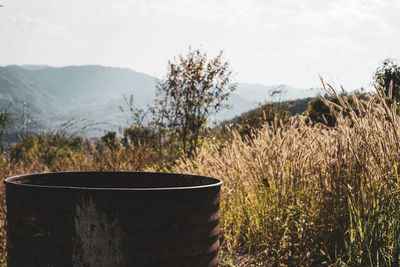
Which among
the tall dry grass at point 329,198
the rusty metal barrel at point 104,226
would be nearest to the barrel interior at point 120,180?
the rusty metal barrel at point 104,226

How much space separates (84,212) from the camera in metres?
1.35

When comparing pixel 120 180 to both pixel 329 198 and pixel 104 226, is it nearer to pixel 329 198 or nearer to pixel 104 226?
pixel 104 226

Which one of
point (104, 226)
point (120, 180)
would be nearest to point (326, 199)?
point (120, 180)

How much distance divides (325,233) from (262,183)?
2.33 ft

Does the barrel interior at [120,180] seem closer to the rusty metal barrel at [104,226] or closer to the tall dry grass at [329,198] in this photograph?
the rusty metal barrel at [104,226]

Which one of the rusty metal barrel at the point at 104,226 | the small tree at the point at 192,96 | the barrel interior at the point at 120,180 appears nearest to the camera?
the rusty metal barrel at the point at 104,226

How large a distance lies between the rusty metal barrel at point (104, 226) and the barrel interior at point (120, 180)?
47cm

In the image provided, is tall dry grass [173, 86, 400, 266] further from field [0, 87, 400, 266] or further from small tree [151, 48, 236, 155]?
small tree [151, 48, 236, 155]

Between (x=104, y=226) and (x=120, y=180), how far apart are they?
0.86 meters

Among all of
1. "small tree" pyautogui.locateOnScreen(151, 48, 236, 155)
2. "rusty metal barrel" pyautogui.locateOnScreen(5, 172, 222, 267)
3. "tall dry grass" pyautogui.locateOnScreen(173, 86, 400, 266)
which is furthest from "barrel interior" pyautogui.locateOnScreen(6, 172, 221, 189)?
"small tree" pyautogui.locateOnScreen(151, 48, 236, 155)

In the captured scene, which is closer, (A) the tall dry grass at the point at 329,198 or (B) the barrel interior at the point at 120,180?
(B) the barrel interior at the point at 120,180

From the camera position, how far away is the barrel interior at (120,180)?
1990 mm

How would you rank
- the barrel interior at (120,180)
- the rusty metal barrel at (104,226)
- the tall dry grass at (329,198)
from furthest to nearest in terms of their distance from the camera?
the tall dry grass at (329,198), the barrel interior at (120,180), the rusty metal barrel at (104,226)

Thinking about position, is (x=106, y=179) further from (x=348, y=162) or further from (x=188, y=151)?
(x=188, y=151)
